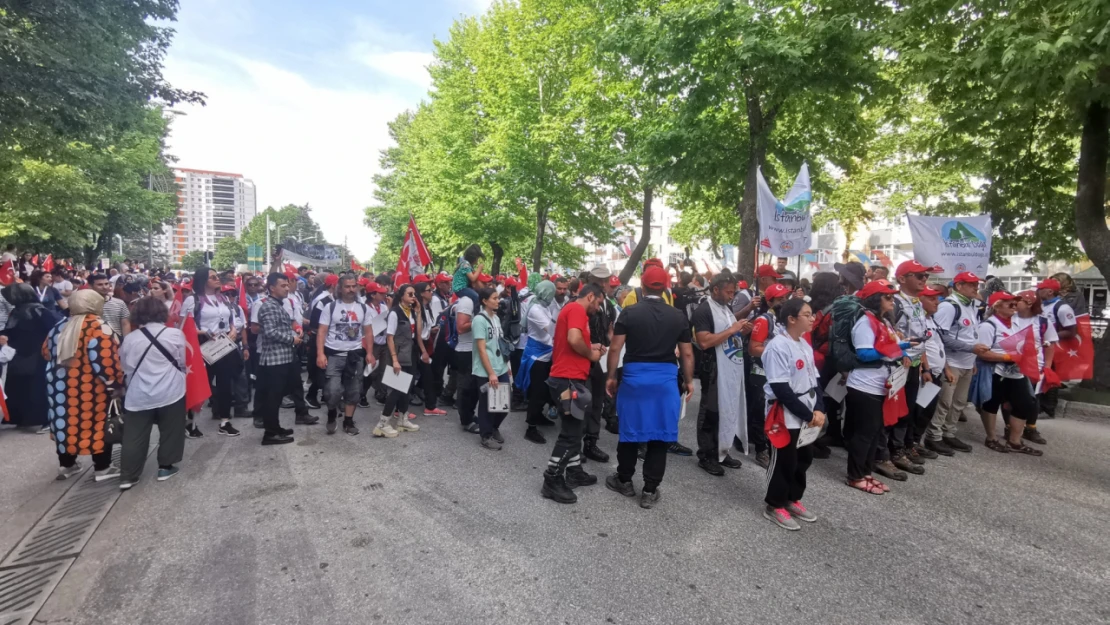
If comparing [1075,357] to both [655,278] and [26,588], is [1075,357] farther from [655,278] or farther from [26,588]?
[26,588]

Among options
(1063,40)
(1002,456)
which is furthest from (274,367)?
(1063,40)

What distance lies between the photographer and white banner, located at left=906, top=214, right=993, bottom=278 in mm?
7684

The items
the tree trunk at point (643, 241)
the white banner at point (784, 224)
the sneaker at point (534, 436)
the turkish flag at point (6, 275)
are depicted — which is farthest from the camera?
the tree trunk at point (643, 241)

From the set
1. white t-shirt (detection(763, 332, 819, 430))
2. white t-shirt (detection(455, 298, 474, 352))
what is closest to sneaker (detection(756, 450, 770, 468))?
white t-shirt (detection(763, 332, 819, 430))

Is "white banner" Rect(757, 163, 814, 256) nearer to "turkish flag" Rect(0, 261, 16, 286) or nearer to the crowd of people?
the crowd of people

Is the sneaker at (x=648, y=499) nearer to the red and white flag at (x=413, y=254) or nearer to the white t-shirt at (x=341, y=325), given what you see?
the white t-shirt at (x=341, y=325)

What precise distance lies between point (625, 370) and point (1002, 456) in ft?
16.0

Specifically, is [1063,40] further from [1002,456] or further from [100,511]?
[100,511]

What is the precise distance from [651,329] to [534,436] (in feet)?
9.01

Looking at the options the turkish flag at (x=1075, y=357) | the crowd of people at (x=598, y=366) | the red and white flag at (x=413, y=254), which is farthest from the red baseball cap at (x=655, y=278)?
the red and white flag at (x=413, y=254)

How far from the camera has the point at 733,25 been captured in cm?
1134

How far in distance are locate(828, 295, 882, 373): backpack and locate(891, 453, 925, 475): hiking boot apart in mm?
1470

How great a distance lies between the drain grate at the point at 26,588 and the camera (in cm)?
327

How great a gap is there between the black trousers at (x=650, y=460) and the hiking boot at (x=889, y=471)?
8.10ft
